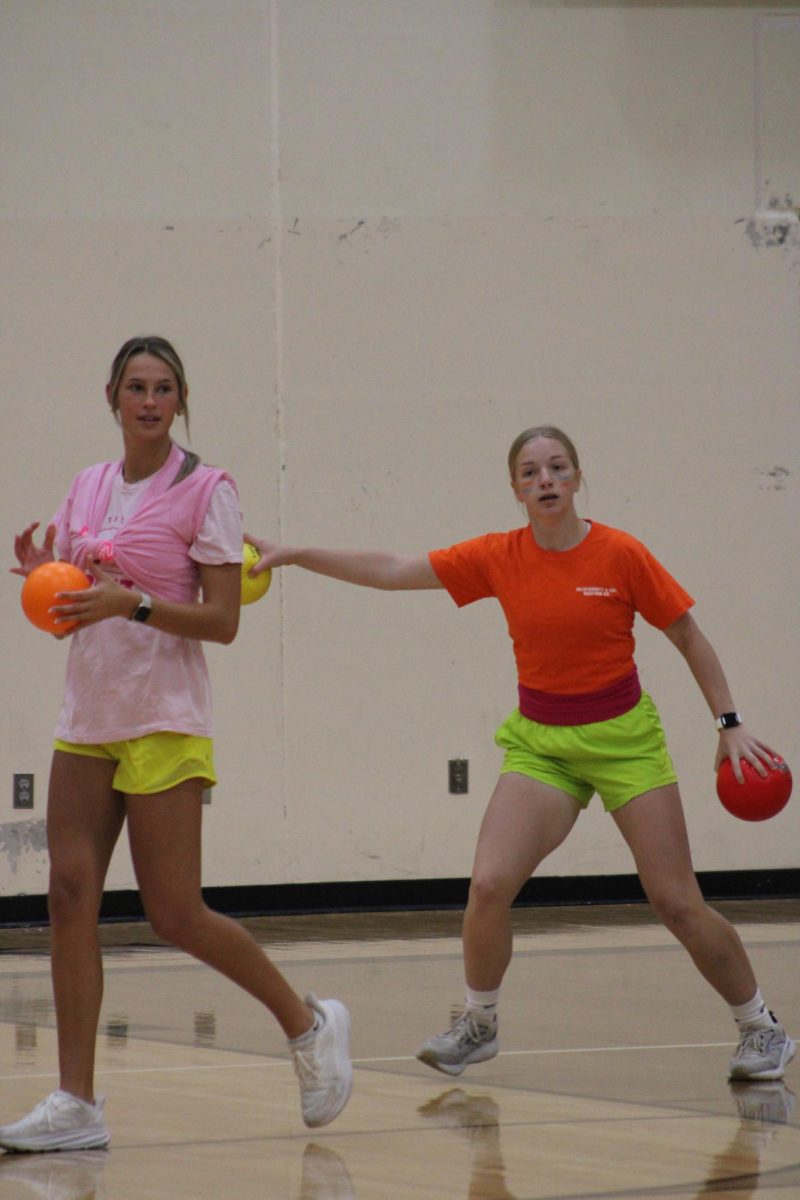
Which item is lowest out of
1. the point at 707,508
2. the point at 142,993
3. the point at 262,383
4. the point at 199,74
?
the point at 142,993

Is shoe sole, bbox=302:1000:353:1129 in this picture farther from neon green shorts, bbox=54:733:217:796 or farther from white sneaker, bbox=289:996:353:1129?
neon green shorts, bbox=54:733:217:796

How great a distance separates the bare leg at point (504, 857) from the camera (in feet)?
15.7

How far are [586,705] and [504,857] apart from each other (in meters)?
0.46

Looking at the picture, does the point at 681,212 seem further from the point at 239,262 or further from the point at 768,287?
the point at 239,262

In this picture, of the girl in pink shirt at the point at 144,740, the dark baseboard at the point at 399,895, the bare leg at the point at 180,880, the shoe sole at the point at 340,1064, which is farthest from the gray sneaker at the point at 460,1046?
the dark baseboard at the point at 399,895

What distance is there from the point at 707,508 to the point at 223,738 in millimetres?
2764

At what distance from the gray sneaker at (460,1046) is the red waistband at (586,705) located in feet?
2.64

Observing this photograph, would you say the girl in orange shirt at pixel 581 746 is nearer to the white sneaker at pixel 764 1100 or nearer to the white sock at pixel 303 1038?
the white sneaker at pixel 764 1100

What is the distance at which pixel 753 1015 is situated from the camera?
193 inches

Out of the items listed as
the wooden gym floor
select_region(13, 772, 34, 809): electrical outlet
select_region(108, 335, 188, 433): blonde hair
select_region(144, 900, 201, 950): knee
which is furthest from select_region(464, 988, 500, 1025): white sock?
select_region(13, 772, 34, 809): electrical outlet

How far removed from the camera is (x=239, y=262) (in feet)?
30.5

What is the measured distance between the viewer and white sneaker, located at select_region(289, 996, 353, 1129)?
3977 mm

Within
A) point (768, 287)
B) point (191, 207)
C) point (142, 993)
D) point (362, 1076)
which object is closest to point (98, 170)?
point (191, 207)

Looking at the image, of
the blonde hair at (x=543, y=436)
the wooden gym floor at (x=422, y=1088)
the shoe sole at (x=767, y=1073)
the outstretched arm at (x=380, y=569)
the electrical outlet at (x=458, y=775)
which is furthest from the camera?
the electrical outlet at (x=458, y=775)
